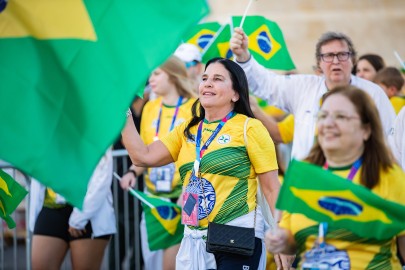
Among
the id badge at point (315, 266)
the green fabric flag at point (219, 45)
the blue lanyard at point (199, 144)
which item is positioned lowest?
the id badge at point (315, 266)

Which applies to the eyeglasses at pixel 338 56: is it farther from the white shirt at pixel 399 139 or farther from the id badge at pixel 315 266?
the id badge at pixel 315 266

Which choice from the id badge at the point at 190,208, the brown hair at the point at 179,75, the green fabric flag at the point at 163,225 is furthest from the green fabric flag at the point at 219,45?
the id badge at the point at 190,208

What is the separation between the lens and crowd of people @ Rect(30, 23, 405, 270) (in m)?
5.52

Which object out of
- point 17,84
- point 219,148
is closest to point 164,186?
point 219,148

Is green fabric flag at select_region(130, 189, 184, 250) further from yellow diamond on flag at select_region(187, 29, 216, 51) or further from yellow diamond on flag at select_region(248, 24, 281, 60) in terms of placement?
yellow diamond on flag at select_region(187, 29, 216, 51)

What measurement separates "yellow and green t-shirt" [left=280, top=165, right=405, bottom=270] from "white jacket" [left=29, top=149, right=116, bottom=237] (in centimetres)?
357

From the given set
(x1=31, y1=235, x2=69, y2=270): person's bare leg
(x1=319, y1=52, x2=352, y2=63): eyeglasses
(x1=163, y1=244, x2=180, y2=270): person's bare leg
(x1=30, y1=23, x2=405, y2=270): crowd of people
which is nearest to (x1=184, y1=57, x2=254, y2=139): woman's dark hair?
(x1=30, y1=23, x2=405, y2=270): crowd of people

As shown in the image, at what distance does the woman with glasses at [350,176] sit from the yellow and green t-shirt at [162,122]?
3782 millimetres

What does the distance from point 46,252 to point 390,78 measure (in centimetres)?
398

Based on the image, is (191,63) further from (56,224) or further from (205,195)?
(205,195)

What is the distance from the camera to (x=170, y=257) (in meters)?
9.07

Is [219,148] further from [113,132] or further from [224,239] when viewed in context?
[113,132]

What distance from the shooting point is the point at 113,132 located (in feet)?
17.4

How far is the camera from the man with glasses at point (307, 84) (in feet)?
25.9
